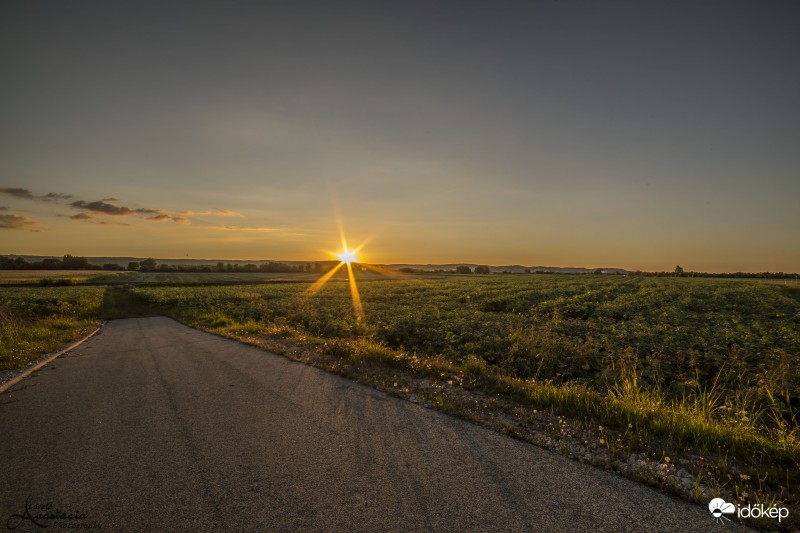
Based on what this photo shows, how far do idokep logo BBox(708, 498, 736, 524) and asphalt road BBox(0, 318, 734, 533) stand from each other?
13 cm

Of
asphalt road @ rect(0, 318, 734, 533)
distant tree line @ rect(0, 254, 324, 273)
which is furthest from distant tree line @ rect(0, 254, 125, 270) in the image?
asphalt road @ rect(0, 318, 734, 533)

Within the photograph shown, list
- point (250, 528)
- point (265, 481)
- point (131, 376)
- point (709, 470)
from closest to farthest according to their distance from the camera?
point (250, 528) → point (265, 481) → point (709, 470) → point (131, 376)

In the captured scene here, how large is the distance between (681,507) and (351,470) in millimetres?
3540

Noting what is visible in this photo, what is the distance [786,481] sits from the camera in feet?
13.8

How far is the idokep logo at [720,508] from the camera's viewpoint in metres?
3.62

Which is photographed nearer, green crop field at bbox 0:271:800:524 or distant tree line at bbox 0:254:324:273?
green crop field at bbox 0:271:800:524

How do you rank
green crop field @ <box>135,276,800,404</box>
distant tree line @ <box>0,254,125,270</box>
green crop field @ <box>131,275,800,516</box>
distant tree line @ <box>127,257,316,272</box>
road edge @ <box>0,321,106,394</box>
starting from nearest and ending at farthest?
green crop field @ <box>131,275,800,516</box>, road edge @ <box>0,321,106,394</box>, green crop field @ <box>135,276,800,404</box>, distant tree line @ <box>0,254,125,270</box>, distant tree line @ <box>127,257,316,272</box>

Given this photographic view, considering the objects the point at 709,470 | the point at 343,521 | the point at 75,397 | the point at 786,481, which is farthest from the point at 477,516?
the point at 75,397

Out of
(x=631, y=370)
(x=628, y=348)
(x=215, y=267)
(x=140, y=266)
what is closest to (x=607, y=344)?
(x=628, y=348)

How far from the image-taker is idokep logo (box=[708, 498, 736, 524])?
11.9ft

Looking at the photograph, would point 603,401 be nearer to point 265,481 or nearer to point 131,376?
point 265,481

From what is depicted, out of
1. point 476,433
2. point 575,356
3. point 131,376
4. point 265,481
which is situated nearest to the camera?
point 265,481

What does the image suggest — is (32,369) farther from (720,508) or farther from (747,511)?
(747,511)

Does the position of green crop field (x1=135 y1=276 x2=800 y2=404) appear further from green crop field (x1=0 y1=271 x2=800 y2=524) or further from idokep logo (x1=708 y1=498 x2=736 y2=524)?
idokep logo (x1=708 y1=498 x2=736 y2=524)
